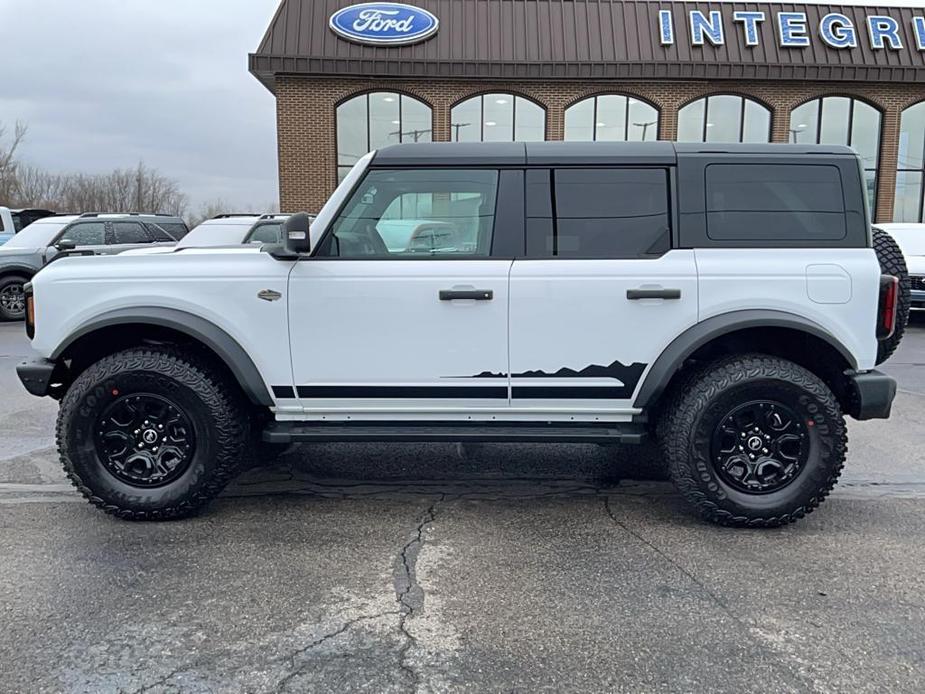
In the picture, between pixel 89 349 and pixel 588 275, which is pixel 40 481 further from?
pixel 588 275

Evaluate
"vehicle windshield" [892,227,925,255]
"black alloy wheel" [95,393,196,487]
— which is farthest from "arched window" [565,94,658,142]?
"black alloy wheel" [95,393,196,487]

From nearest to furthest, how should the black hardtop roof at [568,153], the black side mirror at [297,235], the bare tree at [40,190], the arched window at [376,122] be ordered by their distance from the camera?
the black side mirror at [297,235]
the black hardtop roof at [568,153]
the arched window at [376,122]
the bare tree at [40,190]

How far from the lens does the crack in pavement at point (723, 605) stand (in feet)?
8.45

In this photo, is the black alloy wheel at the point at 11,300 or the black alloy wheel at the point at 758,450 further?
the black alloy wheel at the point at 11,300

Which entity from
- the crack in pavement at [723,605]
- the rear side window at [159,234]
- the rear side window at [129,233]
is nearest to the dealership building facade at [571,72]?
the rear side window at [159,234]

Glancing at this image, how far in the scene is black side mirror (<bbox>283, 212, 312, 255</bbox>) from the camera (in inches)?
145

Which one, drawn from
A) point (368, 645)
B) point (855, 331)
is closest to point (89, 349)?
point (368, 645)

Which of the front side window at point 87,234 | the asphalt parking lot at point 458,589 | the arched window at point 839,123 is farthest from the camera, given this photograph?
the arched window at point 839,123

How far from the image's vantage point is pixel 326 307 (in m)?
3.84

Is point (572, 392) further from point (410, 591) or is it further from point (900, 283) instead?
point (900, 283)

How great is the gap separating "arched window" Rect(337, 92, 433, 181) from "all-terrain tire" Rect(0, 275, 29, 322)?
29.5 feet

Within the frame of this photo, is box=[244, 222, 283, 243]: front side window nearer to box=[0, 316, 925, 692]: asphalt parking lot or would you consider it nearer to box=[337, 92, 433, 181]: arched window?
box=[0, 316, 925, 692]: asphalt parking lot

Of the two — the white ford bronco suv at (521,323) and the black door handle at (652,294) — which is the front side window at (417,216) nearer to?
the white ford bronco suv at (521,323)

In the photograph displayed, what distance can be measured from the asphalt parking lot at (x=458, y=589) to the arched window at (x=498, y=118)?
1624 centimetres
